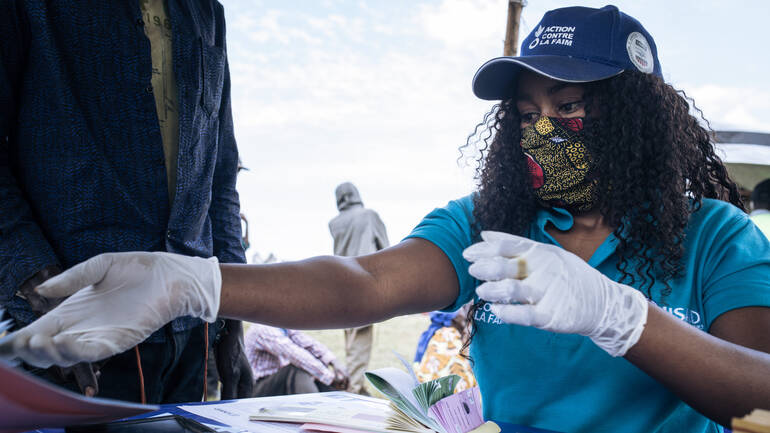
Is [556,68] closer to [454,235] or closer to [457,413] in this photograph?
[454,235]

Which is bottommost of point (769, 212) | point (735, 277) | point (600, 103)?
point (769, 212)

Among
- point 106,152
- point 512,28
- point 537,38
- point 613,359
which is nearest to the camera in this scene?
point 613,359

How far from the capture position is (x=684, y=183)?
1.37 m


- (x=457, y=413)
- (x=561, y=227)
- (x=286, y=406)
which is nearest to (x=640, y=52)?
(x=561, y=227)

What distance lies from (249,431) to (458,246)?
697 millimetres

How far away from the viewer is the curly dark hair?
50.1 inches

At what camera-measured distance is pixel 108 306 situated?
2.77 ft

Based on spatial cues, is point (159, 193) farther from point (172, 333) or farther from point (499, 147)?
point (499, 147)

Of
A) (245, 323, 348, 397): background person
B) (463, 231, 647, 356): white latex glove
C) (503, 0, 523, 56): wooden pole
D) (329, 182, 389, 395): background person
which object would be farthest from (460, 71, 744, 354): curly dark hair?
(329, 182, 389, 395): background person

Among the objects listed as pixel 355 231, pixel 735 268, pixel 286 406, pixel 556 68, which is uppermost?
pixel 556 68

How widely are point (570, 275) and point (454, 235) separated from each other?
1.76ft

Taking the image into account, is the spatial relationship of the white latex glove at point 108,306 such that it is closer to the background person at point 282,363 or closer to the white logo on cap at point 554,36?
the white logo on cap at point 554,36

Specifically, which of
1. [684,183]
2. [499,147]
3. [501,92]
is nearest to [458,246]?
[499,147]

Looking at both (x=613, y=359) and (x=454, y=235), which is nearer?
(x=613, y=359)
